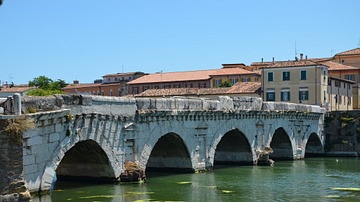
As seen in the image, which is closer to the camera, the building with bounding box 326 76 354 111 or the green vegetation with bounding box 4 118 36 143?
the green vegetation with bounding box 4 118 36 143

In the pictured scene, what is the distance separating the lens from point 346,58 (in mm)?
77625

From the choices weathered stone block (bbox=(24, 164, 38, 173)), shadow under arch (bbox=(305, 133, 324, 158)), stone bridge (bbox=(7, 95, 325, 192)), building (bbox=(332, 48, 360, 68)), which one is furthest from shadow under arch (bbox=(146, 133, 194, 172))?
building (bbox=(332, 48, 360, 68))

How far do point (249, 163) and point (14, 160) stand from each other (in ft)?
68.8

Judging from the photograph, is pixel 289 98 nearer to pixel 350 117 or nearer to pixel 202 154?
pixel 350 117

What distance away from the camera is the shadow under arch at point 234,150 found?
122ft

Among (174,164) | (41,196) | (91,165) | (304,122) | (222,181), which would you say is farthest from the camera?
(304,122)

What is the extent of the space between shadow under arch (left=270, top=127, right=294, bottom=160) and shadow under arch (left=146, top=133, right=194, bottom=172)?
13.5m

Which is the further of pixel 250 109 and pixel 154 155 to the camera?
pixel 250 109

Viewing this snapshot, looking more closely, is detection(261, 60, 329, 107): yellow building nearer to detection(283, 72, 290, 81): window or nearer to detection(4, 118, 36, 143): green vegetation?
detection(283, 72, 290, 81): window

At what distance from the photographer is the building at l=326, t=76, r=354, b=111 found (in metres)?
58.7

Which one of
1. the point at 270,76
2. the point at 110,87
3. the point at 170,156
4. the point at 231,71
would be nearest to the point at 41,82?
the point at 110,87

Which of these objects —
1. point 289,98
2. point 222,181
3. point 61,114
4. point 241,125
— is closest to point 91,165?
point 61,114

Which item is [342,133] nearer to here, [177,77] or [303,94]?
[303,94]

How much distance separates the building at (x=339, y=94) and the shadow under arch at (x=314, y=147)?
8516 millimetres
